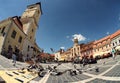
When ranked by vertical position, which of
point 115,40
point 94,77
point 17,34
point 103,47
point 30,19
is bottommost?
point 94,77

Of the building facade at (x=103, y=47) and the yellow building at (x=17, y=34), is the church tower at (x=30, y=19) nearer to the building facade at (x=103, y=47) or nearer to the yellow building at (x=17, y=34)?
the yellow building at (x=17, y=34)

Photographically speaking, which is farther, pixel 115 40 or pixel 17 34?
pixel 115 40

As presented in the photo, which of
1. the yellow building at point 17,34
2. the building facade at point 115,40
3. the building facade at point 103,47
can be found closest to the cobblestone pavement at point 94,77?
the yellow building at point 17,34

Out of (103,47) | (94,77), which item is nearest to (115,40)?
(103,47)

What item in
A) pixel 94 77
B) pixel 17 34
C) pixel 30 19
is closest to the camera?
pixel 94 77

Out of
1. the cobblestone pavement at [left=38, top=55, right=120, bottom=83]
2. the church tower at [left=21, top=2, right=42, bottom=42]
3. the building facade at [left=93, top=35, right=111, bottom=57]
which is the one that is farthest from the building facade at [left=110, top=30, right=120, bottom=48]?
the cobblestone pavement at [left=38, top=55, right=120, bottom=83]

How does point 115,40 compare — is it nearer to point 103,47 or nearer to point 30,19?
point 103,47

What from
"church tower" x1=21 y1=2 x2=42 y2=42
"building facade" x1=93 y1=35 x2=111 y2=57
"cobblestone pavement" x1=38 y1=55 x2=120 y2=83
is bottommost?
"cobblestone pavement" x1=38 y1=55 x2=120 y2=83

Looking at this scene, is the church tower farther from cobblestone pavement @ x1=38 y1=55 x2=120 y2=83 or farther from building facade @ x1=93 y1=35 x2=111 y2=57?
building facade @ x1=93 y1=35 x2=111 y2=57

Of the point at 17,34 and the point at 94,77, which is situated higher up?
the point at 17,34

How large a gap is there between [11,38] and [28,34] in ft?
29.1

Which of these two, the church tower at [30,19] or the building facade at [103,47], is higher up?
the church tower at [30,19]

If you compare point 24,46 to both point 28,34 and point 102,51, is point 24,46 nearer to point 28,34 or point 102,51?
point 28,34

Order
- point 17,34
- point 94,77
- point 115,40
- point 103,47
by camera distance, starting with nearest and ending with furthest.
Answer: point 94,77, point 17,34, point 115,40, point 103,47
